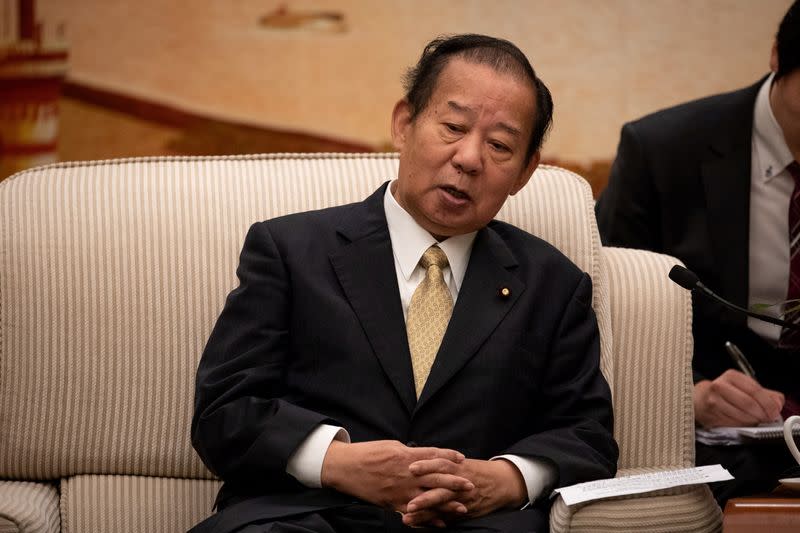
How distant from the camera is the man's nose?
2.16m

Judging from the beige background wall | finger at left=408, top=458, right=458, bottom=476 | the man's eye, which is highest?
the beige background wall

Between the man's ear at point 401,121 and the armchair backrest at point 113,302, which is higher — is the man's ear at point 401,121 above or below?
above

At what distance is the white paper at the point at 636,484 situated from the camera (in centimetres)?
194

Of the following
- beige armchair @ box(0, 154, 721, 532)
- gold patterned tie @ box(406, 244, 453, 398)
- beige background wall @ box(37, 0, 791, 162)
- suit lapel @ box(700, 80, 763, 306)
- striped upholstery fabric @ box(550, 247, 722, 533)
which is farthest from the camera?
beige background wall @ box(37, 0, 791, 162)

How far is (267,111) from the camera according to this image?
402cm

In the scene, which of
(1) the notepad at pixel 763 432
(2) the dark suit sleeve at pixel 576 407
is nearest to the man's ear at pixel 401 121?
(2) the dark suit sleeve at pixel 576 407

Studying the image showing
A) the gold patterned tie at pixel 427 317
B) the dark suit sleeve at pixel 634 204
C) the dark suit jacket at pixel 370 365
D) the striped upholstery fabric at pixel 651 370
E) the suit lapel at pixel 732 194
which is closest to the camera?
the dark suit jacket at pixel 370 365

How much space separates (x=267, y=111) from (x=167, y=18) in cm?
50

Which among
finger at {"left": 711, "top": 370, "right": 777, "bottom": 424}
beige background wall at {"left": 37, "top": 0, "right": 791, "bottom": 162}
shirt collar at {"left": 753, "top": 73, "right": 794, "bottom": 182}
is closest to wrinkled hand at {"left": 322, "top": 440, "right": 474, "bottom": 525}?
finger at {"left": 711, "top": 370, "right": 777, "bottom": 424}

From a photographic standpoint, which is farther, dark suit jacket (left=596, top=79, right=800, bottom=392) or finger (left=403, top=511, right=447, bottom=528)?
dark suit jacket (left=596, top=79, right=800, bottom=392)

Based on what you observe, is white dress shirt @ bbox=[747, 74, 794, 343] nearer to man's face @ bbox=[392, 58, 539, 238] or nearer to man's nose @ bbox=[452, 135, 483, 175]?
man's face @ bbox=[392, 58, 539, 238]

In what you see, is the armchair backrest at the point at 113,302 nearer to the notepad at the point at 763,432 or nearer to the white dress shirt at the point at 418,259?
the white dress shirt at the point at 418,259

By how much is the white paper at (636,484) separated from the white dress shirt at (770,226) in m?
0.85

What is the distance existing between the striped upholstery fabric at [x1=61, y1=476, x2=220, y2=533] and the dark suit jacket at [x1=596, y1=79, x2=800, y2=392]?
1277 mm
